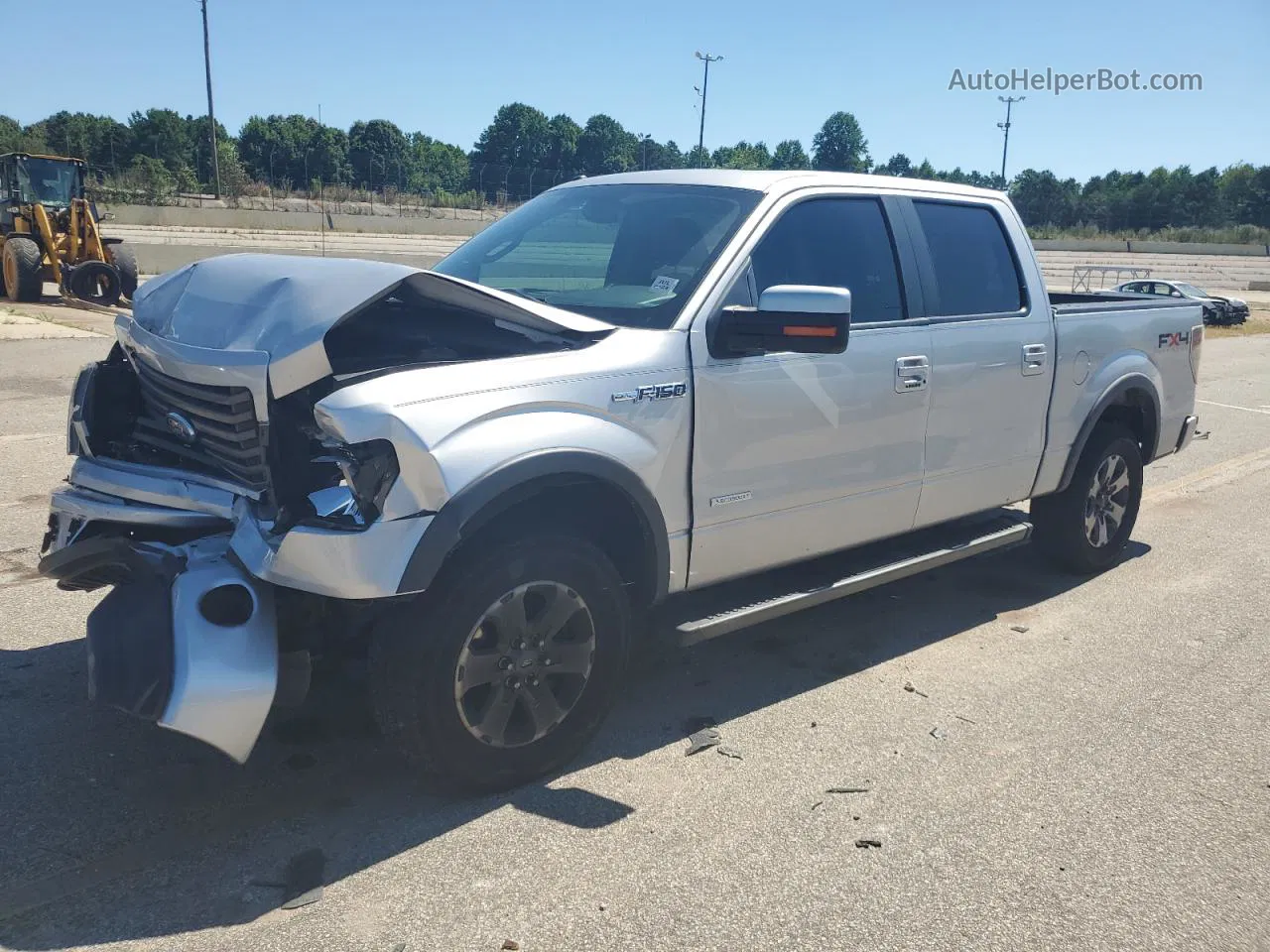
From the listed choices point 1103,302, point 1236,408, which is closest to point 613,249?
point 1103,302

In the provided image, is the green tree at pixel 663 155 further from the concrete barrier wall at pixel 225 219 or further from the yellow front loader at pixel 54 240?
the yellow front loader at pixel 54 240

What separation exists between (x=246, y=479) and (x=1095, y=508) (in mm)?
4733

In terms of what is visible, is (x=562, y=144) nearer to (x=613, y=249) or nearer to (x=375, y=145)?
(x=375, y=145)

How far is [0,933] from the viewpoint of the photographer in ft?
8.95

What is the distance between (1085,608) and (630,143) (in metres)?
123

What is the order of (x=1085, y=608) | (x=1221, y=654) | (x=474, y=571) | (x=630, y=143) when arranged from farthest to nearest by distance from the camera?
(x=630, y=143), (x=1085, y=608), (x=1221, y=654), (x=474, y=571)

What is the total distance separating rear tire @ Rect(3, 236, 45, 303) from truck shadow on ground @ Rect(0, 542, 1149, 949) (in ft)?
57.4

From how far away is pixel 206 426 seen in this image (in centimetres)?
346

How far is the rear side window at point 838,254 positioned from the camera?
4230mm

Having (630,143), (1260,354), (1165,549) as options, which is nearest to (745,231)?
(1165,549)

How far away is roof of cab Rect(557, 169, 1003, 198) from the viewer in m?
4.37

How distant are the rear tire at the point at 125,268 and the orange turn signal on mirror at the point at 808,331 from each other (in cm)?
1929

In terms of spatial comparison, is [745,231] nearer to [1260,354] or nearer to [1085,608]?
[1085,608]

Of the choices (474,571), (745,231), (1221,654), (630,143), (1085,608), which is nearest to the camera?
(474,571)
